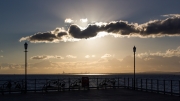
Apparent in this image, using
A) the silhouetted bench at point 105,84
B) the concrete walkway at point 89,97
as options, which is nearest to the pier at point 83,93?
the concrete walkway at point 89,97

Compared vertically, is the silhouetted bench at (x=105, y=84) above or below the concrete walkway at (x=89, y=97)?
above

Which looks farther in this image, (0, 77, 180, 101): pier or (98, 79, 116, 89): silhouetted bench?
(98, 79, 116, 89): silhouetted bench

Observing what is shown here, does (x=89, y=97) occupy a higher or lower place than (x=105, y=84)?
lower

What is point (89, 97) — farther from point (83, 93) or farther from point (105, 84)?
point (105, 84)

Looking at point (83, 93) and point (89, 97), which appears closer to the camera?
point (89, 97)

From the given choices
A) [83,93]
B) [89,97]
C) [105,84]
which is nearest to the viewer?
[89,97]

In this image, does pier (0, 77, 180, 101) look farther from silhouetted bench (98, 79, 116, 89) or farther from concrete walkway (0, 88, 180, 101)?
silhouetted bench (98, 79, 116, 89)

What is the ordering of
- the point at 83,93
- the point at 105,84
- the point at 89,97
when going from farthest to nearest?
the point at 105,84
the point at 83,93
the point at 89,97

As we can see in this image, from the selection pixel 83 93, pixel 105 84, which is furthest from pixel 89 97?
pixel 105 84

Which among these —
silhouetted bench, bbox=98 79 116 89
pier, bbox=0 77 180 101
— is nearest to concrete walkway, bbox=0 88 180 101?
pier, bbox=0 77 180 101

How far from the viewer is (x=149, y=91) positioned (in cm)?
2820

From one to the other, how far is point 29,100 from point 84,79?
11.5 m

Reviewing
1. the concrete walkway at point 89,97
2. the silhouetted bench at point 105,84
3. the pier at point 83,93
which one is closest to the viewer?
the concrete walkway at point 89,97

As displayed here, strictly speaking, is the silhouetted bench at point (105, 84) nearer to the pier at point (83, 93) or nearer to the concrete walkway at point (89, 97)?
the pier at point (83, 93)
